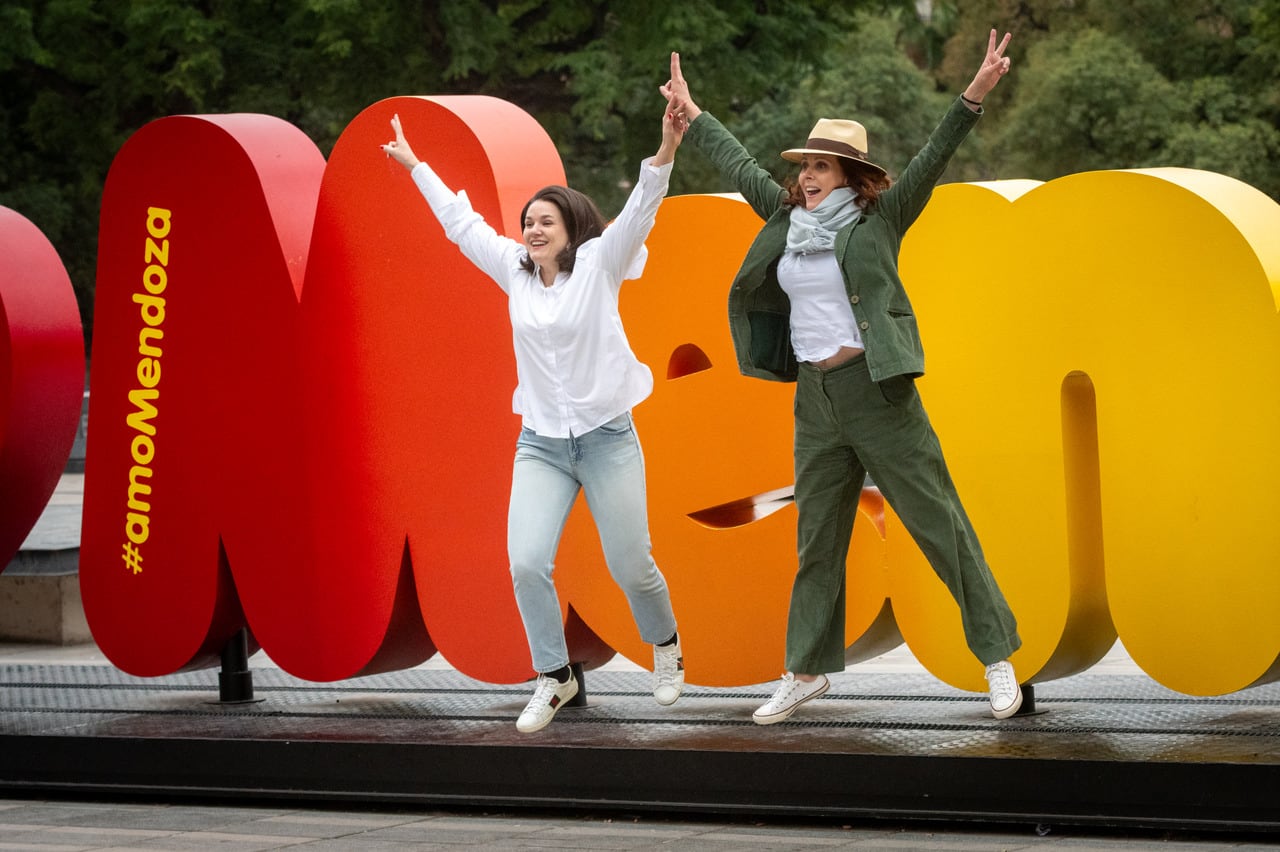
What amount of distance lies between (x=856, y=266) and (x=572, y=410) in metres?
1.01

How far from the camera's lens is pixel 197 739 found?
627cm

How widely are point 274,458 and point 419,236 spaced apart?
1.05 metres

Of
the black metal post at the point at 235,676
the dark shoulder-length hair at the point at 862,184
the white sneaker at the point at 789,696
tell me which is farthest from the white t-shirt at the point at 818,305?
the black metal post at the point at 235,676

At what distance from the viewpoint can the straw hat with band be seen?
5.39 m

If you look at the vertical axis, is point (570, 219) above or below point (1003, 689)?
above

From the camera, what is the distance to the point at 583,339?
220 inches

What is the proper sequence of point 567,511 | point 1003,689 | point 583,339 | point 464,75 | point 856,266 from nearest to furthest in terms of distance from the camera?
point 856,266, point 1003,689, point 583,339, point 567,511, point 464,75

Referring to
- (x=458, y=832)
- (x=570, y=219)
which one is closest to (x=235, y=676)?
(x=458, y=832)

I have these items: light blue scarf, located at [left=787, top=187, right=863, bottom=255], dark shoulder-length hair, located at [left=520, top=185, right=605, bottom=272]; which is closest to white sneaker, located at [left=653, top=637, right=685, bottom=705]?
dark shoulder-length hair, located at [left=520, top=185, right=605, bottom=272]

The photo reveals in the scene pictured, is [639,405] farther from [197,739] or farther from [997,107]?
Result: [997,107]

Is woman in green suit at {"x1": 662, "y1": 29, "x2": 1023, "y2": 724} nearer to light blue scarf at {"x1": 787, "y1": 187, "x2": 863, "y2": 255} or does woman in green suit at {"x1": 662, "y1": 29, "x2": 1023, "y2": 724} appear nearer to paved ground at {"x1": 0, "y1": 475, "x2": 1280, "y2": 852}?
light blue scarf at {"x1": 787, "y1": 187, "x2": 863, "y2": 255}

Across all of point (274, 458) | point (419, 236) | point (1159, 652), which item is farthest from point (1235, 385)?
point (274, 458)

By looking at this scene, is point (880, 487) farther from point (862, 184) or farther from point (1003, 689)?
point (862, 184)

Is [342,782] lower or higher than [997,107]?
lower
